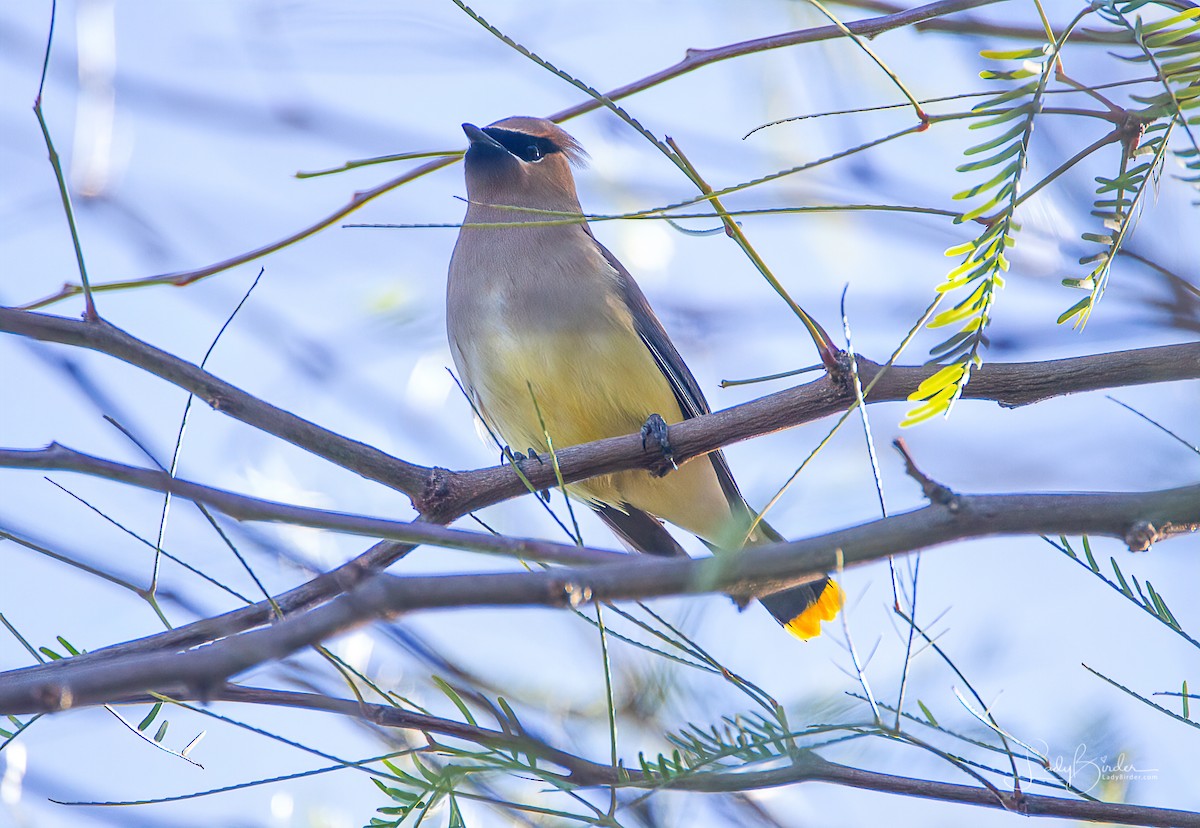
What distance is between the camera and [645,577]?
128cm

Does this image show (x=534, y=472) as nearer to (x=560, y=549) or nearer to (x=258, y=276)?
(x=258, y=276)

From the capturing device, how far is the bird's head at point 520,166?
16.3ft

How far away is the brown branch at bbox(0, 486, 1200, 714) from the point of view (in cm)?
124

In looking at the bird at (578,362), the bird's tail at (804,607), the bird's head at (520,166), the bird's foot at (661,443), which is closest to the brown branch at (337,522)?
→ the bird's foot at (661,443)

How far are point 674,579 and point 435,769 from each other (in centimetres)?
82

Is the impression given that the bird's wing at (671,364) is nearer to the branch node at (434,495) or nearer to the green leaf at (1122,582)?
the branch node at (434,495)

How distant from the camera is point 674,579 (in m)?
1.28

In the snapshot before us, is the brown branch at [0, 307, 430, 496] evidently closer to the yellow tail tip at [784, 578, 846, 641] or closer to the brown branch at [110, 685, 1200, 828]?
the brown branch at [110, 685, 1200, 828]

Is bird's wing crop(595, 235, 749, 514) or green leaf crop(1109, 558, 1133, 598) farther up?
bird's wing crop(595, 235, 749, 514)

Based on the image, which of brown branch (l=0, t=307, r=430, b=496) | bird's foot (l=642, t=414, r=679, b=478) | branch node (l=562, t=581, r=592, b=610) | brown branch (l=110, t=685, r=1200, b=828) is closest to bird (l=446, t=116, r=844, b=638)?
bird's foot (l=642, t=414, r=679, b=478)

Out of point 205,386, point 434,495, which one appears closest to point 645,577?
point 205,386

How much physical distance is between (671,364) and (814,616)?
1056 millimetres

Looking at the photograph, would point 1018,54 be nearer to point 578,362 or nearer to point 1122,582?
point 1122,582

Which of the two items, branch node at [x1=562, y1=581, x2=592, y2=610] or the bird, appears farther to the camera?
the bird
